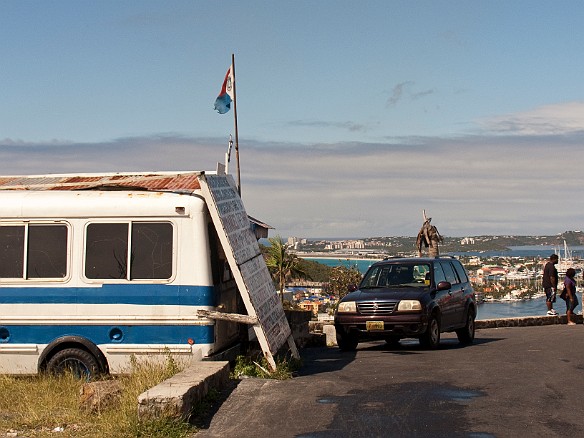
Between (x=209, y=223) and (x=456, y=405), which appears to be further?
(x=209, y=223)

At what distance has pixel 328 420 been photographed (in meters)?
9.39

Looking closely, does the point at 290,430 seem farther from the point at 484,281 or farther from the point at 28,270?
the point at 484,281

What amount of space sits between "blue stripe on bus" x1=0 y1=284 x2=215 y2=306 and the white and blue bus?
0.01 m

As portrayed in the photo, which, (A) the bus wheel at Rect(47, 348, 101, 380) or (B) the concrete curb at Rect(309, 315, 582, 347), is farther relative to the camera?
(B) the concrete curb at Rect(309, 315, 582, 347)

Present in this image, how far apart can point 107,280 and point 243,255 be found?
1811 mm

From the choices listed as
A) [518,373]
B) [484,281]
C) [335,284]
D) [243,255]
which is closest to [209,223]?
[243,255]

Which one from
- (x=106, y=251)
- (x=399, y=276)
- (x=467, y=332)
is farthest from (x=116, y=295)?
(x=467, y=332)

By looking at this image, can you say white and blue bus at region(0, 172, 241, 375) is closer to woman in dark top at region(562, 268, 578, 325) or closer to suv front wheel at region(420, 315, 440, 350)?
suv front wheel at region(420, 315, 440, 350)

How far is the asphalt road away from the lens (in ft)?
29.5

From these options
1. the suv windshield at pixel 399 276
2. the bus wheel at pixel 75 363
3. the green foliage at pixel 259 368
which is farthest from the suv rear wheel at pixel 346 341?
the bus wheel at pixel 75 363

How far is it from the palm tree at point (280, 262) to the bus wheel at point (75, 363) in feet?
75.2

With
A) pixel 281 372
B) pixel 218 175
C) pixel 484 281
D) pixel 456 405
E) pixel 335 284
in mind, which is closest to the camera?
pixel 456 405

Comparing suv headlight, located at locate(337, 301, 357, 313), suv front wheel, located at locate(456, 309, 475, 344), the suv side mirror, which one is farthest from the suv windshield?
suv front wheel, located at locate(456, 309, 475, 344)

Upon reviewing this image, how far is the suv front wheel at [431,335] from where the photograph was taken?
55.4 ft
